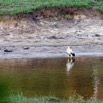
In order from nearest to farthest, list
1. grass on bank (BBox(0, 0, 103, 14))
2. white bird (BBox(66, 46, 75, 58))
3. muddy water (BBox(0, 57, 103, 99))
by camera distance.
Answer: muddy water (BBox(0, 57, 103, 99)), white bird (BBox(66, 46, 75, 58)), grass on bank (BBox(0, 0, 103, 14))

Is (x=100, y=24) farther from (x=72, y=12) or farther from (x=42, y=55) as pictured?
(x=42, y=55)

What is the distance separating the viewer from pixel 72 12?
59.3 ft

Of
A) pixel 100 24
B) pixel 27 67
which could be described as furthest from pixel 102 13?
pixel 27 67

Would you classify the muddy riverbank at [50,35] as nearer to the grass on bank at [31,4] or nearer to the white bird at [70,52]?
the grass on bank at [31,4]

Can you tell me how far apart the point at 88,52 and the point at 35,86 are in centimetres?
656

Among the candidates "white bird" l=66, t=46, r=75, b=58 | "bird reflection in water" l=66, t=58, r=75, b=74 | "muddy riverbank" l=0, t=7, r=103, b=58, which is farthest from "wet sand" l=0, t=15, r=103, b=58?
"bird reflection in water" l=66, t=58, r=75, b=74

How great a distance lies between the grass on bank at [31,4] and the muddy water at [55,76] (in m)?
3.53

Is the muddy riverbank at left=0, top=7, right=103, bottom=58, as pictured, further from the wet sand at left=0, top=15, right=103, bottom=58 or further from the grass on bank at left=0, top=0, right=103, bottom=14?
the grass on bank at left=0, top=0, right=103, bottom=14

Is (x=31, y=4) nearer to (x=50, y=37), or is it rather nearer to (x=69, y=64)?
(x=50, y=37)

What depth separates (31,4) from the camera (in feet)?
59.4

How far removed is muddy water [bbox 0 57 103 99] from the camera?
9086mm

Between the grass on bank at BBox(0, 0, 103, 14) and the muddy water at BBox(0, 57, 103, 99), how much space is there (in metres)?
3.53

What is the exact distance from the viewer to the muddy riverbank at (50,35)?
15785 millimetres

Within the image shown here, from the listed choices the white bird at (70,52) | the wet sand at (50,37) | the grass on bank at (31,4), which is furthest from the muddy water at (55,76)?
the grass on bank at (31,4)
